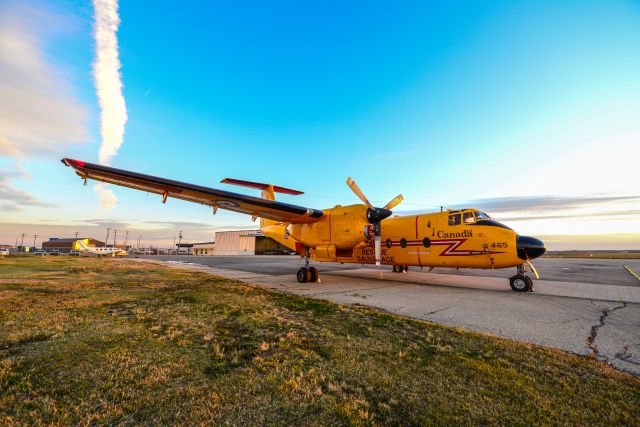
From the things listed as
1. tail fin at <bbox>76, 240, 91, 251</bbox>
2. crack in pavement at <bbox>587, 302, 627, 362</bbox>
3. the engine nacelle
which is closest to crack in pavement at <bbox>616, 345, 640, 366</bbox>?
crack in pavement at <bbox>587, 302, 627, 362</bbox>

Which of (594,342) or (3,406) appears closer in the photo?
(3,406)

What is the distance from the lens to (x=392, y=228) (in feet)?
44.1

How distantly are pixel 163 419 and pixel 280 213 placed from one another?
34.2 ft

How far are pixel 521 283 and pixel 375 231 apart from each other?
5.67m

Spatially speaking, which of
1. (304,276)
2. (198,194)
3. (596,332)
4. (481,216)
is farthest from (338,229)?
(596,332)

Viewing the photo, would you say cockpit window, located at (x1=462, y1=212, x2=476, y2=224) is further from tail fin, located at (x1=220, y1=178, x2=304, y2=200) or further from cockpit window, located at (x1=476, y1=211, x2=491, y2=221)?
tail fin, located at (x1=220, y1=178, x2=304, y2=200)

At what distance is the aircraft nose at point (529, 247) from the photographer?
31.2 ft

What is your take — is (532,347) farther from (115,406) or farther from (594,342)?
(115,406)

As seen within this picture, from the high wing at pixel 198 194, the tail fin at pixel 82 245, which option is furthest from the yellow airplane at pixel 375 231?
the tail fin at pixel 82 245

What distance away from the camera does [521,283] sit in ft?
32.1

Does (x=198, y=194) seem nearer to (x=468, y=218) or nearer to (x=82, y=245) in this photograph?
(x=468, y=218)

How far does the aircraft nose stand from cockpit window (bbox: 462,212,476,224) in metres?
1.69

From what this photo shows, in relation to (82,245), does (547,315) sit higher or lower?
lower

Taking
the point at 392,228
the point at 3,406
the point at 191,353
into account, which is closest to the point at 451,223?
the point at 392,228
